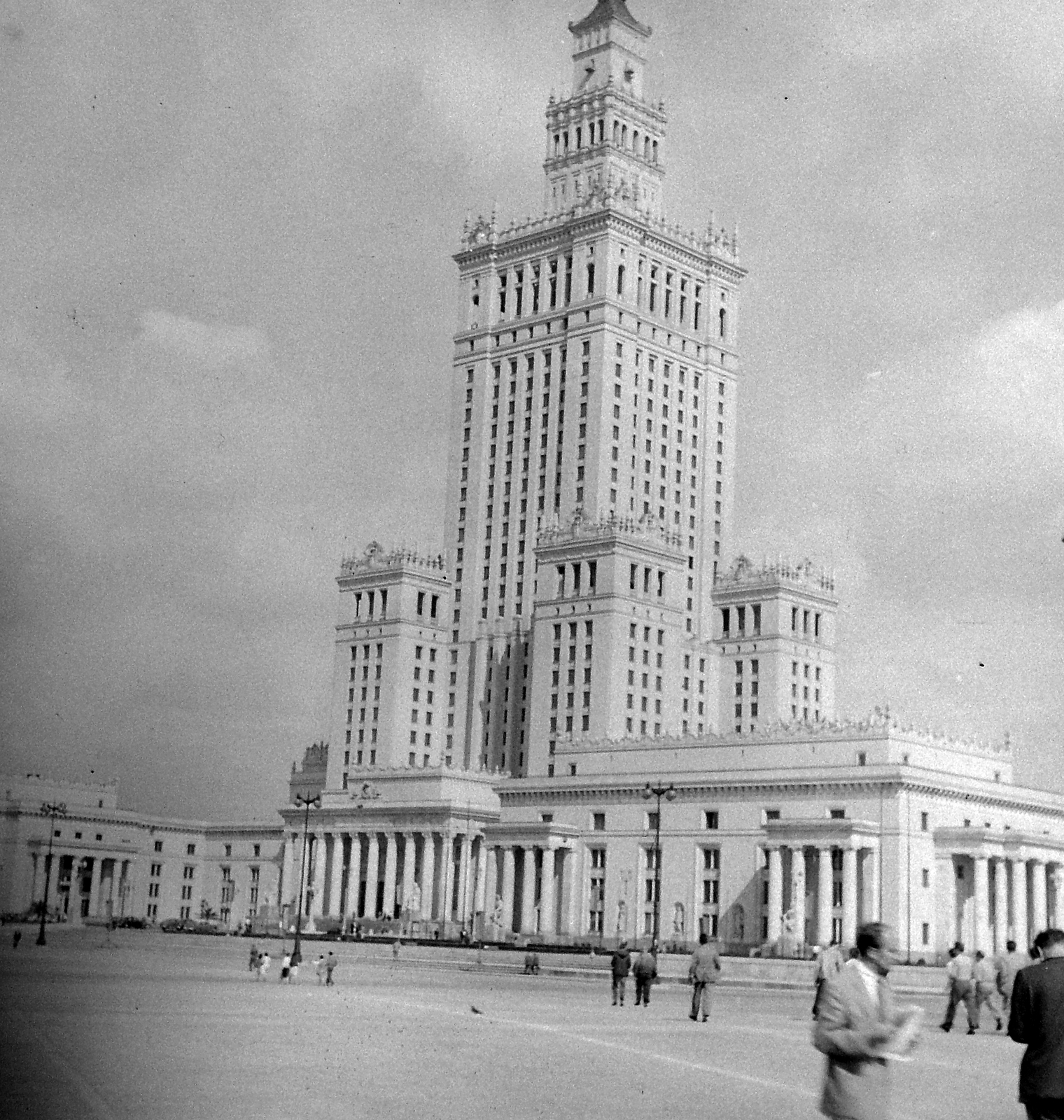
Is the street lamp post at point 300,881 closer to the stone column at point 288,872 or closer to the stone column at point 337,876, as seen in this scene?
the stone column at point 337,876

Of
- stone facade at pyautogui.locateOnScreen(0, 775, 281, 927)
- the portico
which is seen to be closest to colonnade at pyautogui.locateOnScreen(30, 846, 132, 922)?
stone facade at pyautogui.locateOnScreen(0, 775, 281, 927)

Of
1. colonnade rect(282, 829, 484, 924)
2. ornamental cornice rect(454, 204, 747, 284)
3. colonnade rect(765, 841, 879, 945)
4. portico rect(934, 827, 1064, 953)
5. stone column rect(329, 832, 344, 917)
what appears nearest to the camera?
colonnade rect(765, 841, 879, 945)

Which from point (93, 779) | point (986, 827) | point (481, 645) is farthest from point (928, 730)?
point (93, 779)

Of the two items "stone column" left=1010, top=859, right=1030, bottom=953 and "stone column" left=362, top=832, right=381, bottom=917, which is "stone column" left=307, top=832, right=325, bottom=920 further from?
"stone column" left=1010, top=859, right=1030, bottom=953

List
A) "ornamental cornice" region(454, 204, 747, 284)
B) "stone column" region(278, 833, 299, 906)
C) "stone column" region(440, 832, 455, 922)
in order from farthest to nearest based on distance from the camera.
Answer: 1. "ornamental cornice" region(454, 204, 747, 284)
2. "stone column" region(278, 833, 299, 906)
3. "stone column" region(440, 832, 455, 922)

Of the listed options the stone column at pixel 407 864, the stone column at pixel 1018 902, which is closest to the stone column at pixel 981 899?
the stone column at pixel 1018 902

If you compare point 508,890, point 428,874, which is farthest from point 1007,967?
point 428,874

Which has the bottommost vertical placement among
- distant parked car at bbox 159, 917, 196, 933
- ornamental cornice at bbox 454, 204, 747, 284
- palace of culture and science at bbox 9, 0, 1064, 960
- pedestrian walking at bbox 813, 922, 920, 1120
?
distant parked car at bbox 159, 917, 196, 933
